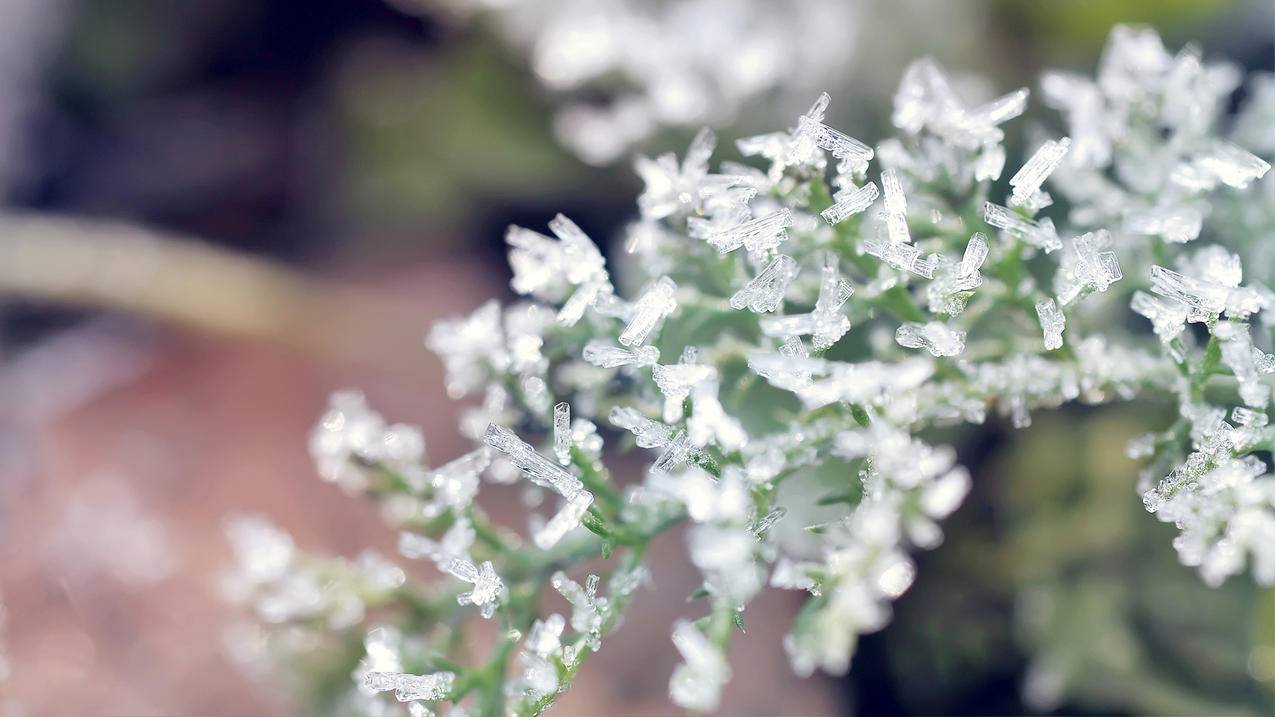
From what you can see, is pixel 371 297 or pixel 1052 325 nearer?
pixel 1052 325

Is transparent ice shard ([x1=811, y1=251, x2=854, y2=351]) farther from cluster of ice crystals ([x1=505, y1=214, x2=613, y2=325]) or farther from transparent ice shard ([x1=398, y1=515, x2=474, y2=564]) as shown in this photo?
transparent ice shard ([x1=398, y1=515, x2=474, y2=564])

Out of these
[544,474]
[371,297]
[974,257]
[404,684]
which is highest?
[974,257]

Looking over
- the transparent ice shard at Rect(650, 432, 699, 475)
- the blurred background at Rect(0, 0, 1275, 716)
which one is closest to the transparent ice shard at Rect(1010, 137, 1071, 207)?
the transparent ice shard at Rect(650, 432, 699, 475)

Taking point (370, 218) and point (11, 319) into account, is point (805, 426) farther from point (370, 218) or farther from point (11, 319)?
point (11, 319)

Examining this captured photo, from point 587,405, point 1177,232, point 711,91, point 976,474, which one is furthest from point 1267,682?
point 711,91

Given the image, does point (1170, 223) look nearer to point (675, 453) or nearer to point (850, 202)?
point (850, 202)

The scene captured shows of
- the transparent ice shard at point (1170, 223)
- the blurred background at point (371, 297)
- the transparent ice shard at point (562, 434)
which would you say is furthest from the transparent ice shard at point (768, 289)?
the blurred background at point (371, 297)

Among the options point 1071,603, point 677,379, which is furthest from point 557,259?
point 1071,603

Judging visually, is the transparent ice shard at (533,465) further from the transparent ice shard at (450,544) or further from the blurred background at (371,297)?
the blurred background at (371,297)
